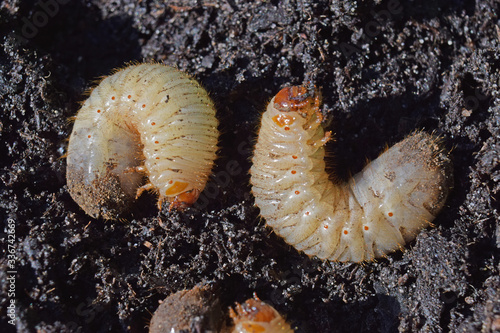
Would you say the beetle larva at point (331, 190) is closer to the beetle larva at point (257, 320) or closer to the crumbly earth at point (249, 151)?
the crumbly earth at point (249, 151)

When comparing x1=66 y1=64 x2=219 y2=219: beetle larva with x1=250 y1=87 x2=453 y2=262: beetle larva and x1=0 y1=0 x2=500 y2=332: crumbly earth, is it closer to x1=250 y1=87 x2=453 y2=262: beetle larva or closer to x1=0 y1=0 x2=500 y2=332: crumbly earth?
x1=0 y1=0 x2=500 y2=332: crumbly earth

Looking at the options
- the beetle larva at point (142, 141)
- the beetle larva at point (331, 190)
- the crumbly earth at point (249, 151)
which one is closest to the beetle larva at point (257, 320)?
the crumbly earth at point (249, 151)

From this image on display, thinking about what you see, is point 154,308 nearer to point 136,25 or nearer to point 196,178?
point 196,178

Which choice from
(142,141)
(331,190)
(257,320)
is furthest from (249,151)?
(257,320)

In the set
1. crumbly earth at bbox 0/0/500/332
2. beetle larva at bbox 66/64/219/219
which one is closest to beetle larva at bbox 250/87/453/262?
crumbly earth at bbox 0/0/500/332

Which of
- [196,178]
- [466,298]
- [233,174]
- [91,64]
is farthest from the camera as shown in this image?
[91,64]

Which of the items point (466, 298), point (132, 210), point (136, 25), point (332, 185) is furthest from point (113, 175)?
point (466, 298)
